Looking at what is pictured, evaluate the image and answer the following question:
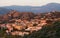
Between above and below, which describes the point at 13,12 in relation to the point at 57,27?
below

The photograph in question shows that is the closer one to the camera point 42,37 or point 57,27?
point 42,37

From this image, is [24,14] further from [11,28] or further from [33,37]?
[33,37]

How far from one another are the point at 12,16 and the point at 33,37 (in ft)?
198

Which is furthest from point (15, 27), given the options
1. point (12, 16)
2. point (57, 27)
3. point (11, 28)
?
point (57, 27)

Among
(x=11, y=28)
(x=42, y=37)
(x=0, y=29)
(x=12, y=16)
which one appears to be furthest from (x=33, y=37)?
(x=12, y=16)

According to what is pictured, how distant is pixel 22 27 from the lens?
49812mm

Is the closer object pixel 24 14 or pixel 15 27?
pixel 15 27

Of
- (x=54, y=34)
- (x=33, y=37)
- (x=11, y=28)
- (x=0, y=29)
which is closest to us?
(x=54, y=34)

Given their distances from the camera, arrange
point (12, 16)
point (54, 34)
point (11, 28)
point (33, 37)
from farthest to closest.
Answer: point (12, 16), point (11, 28), point (33, 37), point (54, 34)

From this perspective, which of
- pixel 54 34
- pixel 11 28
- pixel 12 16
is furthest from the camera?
pixel 12 16

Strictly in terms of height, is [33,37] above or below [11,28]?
above

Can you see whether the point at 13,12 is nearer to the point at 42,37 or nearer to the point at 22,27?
the point at 22,27

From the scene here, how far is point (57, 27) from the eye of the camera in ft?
46.3

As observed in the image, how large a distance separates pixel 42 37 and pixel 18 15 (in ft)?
204
